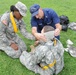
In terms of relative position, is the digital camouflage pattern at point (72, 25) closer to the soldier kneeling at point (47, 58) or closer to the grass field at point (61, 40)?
the grass field at point (61, 40)

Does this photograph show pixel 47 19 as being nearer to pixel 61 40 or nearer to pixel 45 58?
pixel 61 40

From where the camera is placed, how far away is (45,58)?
4750mm

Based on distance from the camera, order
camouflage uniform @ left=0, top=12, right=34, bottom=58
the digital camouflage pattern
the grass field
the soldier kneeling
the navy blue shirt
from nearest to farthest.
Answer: the soldier kneeling
the grass field
camouflage uniform @ left=0, top=12, right=34, bottom=58
the navy blue shirt
the digital camouflage pattern

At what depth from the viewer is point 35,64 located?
5.04m

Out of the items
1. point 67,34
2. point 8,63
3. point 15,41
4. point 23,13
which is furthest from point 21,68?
point 67,34

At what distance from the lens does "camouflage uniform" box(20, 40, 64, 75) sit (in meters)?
4.71

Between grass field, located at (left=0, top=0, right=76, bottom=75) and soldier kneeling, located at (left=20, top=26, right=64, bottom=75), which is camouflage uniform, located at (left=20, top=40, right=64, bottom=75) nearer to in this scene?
soldier kneeling, located at (left=20, top=26, right=64, bottom=75)

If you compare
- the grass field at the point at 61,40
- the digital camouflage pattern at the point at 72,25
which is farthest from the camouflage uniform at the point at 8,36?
the digital camouflage pattern at the point at 72,25

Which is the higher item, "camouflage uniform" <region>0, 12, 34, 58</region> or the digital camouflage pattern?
"camouflage uniform" <region>0, 12, 34, 58</region>

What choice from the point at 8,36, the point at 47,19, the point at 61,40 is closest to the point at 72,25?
the point at 61,40

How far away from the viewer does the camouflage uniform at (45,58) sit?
15.5 feet

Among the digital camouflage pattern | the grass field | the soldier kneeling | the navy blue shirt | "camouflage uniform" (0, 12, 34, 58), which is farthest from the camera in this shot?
the digital camouflage pattern

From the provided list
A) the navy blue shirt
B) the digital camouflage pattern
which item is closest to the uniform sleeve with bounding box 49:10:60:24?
the navy blue shirt

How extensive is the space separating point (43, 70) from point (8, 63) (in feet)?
2.91
